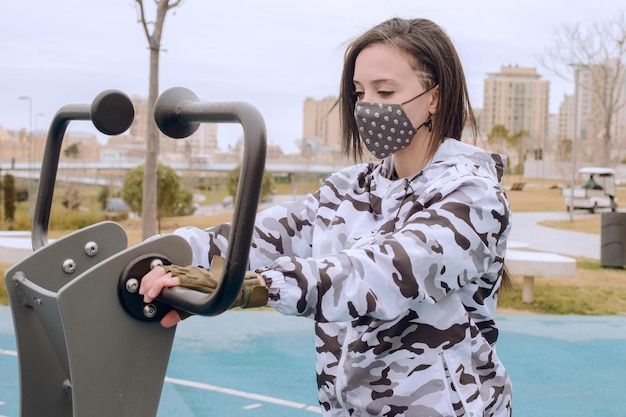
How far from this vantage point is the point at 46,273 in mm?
1569

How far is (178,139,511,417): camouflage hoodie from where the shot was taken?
1445mm

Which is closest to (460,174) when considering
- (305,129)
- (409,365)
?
(409,365)

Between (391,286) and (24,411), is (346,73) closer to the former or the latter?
(391,286)

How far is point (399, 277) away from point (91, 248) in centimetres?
58

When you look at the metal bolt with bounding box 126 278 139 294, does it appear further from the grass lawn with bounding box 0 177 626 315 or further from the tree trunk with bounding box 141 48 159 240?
the tree trunk with bounding box 141 48 159 240

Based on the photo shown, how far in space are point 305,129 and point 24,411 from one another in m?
69.8

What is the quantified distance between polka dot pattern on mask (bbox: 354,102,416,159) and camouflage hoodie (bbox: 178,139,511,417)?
7 cm

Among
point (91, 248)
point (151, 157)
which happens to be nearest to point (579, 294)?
point (151, 157)

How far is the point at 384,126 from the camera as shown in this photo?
179 cm

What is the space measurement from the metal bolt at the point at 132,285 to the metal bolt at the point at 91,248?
343 mm

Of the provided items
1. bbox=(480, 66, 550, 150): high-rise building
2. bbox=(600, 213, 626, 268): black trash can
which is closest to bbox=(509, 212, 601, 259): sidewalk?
bbox=(600, 213, 626, 268): black trash can

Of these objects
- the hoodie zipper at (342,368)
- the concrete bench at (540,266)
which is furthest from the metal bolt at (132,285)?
the concrete bench at (540,266)

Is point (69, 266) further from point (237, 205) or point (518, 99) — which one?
point (518, 99)

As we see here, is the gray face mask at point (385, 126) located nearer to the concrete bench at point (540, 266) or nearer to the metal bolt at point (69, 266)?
the metal bolt at point (69, 266)
